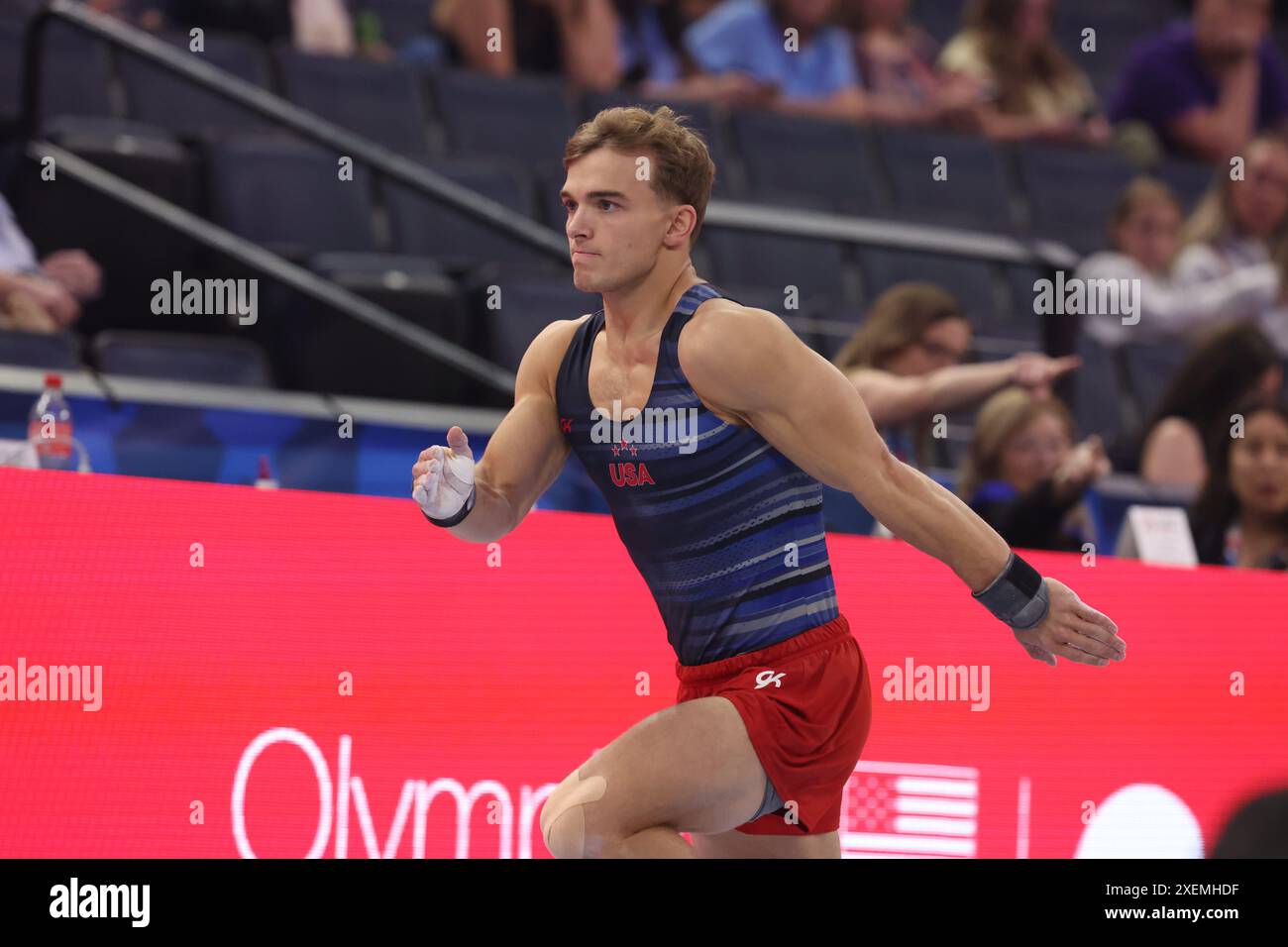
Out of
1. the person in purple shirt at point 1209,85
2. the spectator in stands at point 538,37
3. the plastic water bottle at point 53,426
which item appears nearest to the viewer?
the plastic water bottle at point 53,426

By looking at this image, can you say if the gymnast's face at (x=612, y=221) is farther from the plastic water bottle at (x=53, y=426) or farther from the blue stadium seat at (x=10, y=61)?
the blue stadium seat at (x=10, y=61)

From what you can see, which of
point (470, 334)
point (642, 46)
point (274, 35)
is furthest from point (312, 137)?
point (642, 46)

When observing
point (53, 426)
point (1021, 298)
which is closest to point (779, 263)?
point (1021, 298)

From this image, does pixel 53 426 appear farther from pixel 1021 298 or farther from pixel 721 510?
pixel 1021 298

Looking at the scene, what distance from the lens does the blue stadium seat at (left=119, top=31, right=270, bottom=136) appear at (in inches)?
282

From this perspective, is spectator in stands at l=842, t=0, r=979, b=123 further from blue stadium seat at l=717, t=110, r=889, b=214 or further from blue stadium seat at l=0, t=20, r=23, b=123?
blue stadium seat at l=0, t=20, r=23, b=123

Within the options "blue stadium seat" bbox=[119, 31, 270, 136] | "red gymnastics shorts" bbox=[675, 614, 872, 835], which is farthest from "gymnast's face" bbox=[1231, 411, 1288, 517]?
"blue stadium seat" bbox=[119, 31, 270, 136]

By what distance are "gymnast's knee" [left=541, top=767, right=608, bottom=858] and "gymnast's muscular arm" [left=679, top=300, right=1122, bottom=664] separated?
67cm

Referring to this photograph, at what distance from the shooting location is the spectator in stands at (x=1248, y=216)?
7.80m

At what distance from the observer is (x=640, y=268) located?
323 cm

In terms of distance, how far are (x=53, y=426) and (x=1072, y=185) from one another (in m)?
5.58

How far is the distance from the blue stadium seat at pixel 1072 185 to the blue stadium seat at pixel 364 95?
296 centimetres

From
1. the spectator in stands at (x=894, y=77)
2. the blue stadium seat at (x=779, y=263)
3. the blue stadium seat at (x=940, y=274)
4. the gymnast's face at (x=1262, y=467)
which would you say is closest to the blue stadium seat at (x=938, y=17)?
the spectator in stands at (x=894, y=77)

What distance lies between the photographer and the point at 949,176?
839 centimetres
